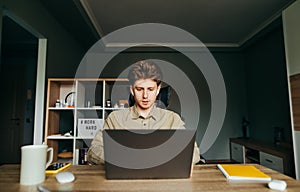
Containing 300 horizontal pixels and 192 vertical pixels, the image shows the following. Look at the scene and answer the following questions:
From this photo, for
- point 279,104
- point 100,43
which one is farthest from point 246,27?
point 100,43

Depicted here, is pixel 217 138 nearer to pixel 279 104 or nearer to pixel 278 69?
pixel 279 104

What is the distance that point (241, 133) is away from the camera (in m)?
4.38

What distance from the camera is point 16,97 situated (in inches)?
160

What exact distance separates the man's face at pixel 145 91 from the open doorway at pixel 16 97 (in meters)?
3.12

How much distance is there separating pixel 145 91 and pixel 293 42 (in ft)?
6.15

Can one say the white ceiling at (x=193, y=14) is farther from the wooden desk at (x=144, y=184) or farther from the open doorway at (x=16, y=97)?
the wooden desk at (x=144, y=184)

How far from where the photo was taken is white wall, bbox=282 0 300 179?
2189 mm

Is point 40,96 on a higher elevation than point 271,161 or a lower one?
higher

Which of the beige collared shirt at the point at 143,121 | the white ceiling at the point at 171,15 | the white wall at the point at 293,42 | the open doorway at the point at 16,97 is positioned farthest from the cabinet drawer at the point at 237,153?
the open doorway at the point at 16,97

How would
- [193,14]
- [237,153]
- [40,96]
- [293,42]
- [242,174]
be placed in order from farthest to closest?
[237,153]
[193,14]
[40,96]
[293,42]
[242,174]

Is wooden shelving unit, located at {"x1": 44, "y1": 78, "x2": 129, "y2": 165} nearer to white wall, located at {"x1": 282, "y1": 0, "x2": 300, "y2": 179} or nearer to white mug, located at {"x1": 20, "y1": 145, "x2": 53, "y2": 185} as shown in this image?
white mug, located at {"x1": 20, "y1": 145, "x2": 53, "y2": 185}

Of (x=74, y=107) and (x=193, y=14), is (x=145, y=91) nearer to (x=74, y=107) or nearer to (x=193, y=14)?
(x=74, y=107)

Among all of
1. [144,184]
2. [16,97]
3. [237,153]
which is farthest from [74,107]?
[237,153]

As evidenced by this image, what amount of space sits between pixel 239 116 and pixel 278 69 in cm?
143
